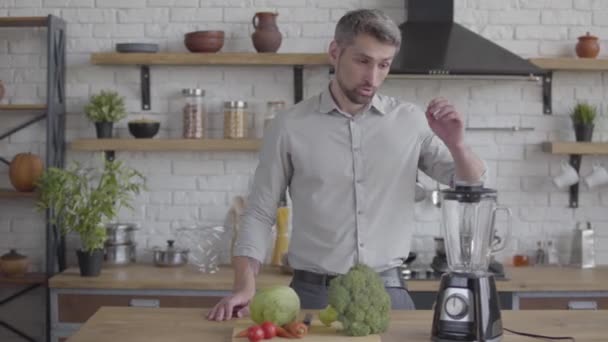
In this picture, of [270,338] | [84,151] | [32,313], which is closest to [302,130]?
[270,338]

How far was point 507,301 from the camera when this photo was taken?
4.17m

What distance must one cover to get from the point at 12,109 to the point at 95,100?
0.44m

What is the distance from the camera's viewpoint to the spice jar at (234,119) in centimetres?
459

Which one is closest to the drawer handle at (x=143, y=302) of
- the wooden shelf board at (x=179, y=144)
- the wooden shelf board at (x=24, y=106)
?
the wooden shelf board at (x=179, y=144)

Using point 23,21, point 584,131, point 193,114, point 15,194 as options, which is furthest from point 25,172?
point 584,131

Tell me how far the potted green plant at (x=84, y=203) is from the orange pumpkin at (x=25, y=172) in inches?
3.9

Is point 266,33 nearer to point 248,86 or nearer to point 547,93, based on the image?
point 248,86

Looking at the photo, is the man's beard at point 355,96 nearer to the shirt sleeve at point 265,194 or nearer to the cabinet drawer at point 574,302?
the shirt sleeve at point 265,194

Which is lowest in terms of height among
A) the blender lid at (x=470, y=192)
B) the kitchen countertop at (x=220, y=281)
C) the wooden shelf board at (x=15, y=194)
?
the kitchen countertop at (x=220, y=281)

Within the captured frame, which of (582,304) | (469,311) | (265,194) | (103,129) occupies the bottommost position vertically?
(582,304)

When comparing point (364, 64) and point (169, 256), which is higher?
point (364, 64)

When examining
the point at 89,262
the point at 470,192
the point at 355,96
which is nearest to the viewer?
the point at 470,192

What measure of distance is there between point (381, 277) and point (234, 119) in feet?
6.23

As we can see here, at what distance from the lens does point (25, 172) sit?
4523 mm
